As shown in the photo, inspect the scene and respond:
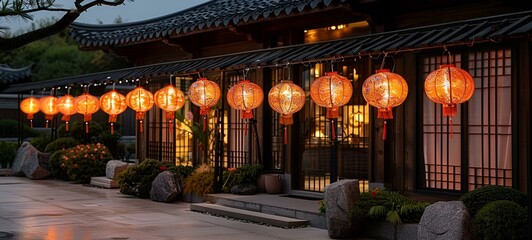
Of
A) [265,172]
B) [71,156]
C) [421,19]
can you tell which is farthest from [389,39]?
[71,156]

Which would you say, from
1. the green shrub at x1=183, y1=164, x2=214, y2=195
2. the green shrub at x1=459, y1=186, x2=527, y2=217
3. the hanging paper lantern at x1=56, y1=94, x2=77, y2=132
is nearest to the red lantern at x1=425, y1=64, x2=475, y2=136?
the green shrub at x1=459, y1=186, x2=527, y2=217

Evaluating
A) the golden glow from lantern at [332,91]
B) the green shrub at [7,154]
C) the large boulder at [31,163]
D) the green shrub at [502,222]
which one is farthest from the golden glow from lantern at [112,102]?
the green shrub at [502,222]

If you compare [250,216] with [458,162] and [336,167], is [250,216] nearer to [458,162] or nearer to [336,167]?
[336,167]

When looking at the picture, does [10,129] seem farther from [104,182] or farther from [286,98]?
[286,98]

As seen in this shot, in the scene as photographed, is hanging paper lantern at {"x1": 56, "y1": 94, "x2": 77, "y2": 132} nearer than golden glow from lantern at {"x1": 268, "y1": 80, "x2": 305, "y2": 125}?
No

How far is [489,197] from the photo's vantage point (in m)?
10.2

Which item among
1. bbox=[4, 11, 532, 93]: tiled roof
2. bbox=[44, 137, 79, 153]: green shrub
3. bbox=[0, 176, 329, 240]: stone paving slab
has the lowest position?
bbox=[0, 176, 329, 240]: stone paving slab

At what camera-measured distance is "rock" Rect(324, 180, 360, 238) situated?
11.3 metres

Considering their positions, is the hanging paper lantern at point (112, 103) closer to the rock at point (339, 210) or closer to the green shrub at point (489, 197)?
the rock at point (339, 210)

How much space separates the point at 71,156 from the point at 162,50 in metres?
4.37

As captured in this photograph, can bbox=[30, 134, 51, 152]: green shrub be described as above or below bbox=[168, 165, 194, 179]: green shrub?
above

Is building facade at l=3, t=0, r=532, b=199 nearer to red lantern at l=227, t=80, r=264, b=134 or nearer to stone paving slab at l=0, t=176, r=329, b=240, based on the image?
red lantern at l=227, t=80, r=264, b=134

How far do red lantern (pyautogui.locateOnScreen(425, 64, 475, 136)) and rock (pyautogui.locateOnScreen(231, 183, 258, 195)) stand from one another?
242 inches

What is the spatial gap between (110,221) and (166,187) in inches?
126
